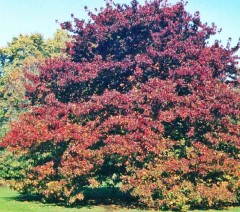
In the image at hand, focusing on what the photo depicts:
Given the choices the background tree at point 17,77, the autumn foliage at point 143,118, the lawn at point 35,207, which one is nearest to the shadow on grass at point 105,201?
the lawn at point 35,207

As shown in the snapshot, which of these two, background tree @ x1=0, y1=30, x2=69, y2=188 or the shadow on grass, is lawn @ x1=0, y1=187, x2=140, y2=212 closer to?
the shadow on grass

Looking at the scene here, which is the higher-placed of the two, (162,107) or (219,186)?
(162,107)

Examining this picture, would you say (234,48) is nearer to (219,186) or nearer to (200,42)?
(200,42)

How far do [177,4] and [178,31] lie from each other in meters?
1.62

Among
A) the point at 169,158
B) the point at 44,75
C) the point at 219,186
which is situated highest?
the point at 44,75

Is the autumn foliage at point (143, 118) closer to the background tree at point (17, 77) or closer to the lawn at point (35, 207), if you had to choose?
the lawn at point (35, 207)

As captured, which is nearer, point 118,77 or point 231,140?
point 231,140

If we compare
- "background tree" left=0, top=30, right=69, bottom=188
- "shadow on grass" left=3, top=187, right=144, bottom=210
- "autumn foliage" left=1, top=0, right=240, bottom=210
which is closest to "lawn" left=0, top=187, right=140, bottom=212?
"shadow on grass" left=3, top=187, right=144, bottom=210

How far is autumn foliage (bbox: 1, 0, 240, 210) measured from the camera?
1811cm

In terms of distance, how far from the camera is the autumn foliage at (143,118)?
18109 millimetres

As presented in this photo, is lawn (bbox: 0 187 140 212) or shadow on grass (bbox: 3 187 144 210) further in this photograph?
shadow on grass (bbox: 3 187 144 210)

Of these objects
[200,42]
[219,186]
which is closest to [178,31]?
[200,42]

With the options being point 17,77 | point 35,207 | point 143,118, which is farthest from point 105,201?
point 17,77

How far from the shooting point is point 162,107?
18.5 meters
